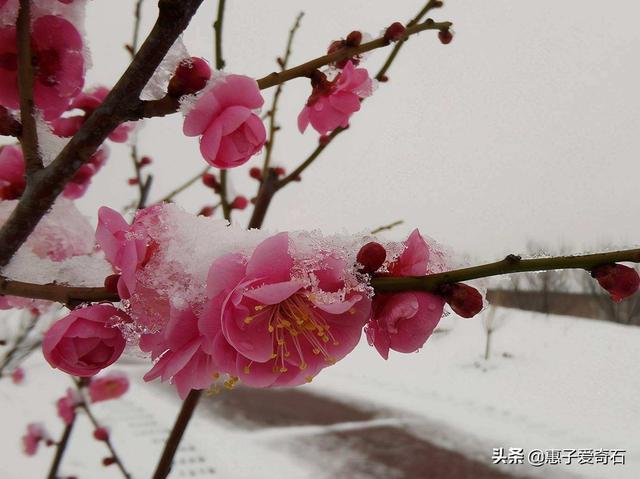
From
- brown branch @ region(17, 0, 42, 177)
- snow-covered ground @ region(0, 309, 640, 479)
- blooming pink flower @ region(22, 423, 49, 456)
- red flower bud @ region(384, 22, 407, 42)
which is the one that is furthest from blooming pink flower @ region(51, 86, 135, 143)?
blooming pink flower @ region(22, 423, 49, 456)

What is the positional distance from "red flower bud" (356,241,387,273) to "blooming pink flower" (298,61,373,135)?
1.50 feet

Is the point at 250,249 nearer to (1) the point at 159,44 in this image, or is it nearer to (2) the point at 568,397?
(1) the point at 159,44

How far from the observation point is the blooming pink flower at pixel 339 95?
0.88 m

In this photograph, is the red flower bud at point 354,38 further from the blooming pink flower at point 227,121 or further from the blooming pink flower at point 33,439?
the blooming pink flower at point 33,439

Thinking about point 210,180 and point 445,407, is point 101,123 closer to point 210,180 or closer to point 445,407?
point 210,180

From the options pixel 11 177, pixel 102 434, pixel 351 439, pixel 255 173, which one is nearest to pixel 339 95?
pixel 11 177

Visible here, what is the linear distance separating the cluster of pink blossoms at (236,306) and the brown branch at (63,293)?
1 centimetres

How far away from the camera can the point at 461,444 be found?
589 cm

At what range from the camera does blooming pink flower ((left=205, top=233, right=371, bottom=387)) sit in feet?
1.46

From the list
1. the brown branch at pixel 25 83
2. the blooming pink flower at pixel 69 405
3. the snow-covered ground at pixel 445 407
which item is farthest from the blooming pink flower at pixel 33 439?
the brown branch at pixel 25 83

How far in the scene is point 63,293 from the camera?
480 millimetres

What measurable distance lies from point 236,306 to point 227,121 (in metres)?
0.23

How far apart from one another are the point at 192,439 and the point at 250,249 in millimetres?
5961

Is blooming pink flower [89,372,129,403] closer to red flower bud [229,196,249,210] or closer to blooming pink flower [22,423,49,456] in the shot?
blooming pink flower [22,423,49,456]
